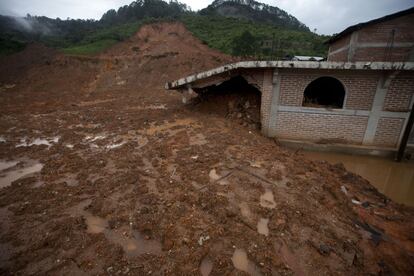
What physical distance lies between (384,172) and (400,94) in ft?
8.69

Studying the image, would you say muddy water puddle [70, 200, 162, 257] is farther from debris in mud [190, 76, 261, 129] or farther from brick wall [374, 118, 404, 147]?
brick wall [374, 118, 404, 147]

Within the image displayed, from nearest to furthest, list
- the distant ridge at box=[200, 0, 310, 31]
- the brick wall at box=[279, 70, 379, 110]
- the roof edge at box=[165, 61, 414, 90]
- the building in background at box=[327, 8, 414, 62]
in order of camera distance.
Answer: the roof edge at box=[165, 61, 414, 90] < the brick wall at box=[279, 70, 379, 110] < the building in background at box=[327, 8, 414, 62] < the distant ridge at box=[200, 0, 310, 31]

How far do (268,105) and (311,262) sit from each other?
611 cm

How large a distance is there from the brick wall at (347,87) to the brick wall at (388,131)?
2.66 feet

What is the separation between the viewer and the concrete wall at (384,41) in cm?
1248

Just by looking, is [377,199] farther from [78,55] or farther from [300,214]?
[78,55]

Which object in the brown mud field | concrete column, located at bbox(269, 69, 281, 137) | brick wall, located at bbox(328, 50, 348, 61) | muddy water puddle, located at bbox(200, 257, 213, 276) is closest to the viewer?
muddy water puddle, located at bbox(200, 257, 213, 276)

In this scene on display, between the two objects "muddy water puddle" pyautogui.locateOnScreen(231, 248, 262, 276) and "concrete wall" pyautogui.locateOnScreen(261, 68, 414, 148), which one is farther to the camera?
"concrete wall" pyautogui.locateOnScreen(261, 68, 414, 148)

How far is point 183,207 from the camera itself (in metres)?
4.24

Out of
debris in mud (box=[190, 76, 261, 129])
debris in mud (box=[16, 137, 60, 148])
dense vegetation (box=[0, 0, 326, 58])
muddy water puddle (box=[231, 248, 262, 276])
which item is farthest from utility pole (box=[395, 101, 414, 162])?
debris in mud (box=[16, 137, 60, 148])

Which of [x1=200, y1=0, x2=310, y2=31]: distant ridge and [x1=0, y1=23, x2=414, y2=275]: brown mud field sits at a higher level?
[x1=200, y1=0, x2=310, y2=31]: distant ridge

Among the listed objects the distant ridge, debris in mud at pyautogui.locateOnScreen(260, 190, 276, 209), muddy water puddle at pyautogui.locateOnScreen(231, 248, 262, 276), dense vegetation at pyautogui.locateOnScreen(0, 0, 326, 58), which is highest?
the distant ridge

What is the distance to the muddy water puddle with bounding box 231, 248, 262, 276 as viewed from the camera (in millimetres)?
3145

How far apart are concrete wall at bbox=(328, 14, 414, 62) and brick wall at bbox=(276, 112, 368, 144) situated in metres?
8.22
